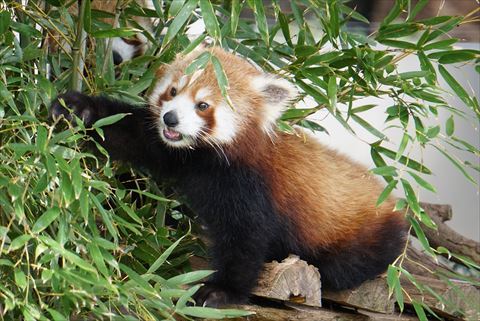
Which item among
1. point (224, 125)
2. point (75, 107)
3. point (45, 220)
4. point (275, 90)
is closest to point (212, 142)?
point (224, 125)

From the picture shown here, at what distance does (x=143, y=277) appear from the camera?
95.2 inches

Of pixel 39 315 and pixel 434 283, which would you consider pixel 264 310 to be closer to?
pixel 434 283

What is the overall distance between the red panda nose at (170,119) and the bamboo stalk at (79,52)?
37cm

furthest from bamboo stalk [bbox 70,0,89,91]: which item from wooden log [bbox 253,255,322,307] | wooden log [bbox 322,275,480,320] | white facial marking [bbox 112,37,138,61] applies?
wooden log [bbox 322,275,480,320]

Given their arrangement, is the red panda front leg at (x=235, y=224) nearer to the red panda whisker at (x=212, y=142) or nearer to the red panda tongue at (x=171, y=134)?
the red panda whisker at (x=212, y=142)

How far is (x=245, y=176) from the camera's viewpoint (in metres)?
3.04

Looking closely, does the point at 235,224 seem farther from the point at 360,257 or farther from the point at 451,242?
the point at 451,242

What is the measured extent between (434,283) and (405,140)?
713 millimetres

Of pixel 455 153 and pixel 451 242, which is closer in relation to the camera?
pixel 451 242

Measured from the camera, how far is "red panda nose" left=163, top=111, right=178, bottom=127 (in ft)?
9.43

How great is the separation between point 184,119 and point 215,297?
0.58 meters

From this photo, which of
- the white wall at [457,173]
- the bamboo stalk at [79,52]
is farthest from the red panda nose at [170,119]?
the white wall at [457,173]

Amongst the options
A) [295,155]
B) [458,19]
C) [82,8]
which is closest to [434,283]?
[295,155]

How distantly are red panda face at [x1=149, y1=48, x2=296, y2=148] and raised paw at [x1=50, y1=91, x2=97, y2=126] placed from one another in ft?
0.75
